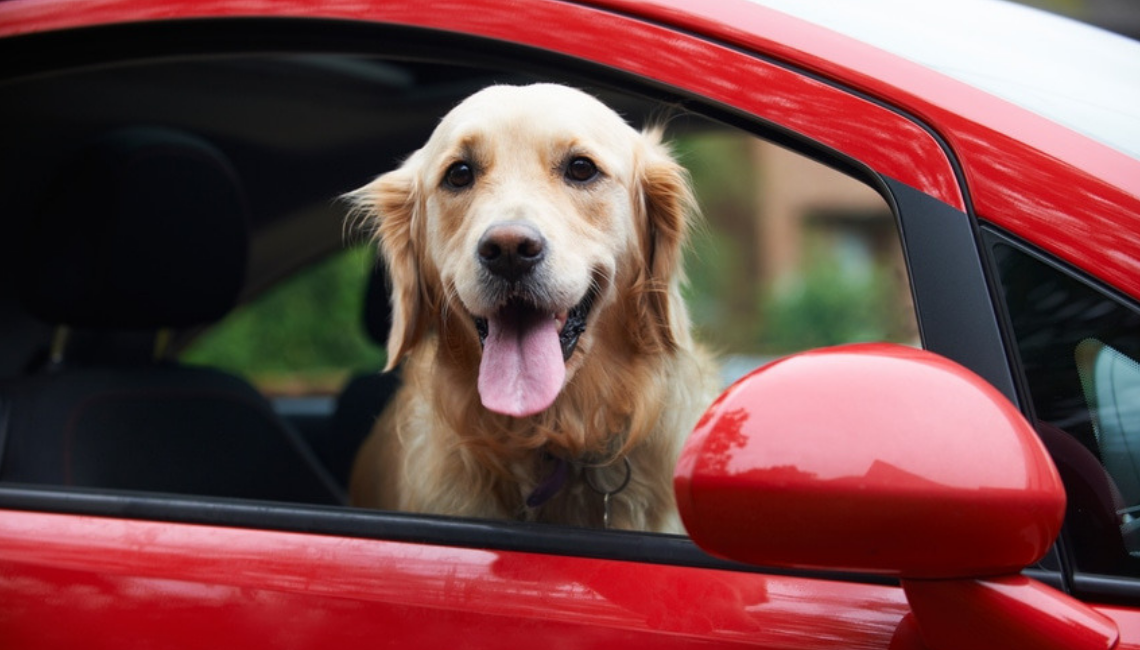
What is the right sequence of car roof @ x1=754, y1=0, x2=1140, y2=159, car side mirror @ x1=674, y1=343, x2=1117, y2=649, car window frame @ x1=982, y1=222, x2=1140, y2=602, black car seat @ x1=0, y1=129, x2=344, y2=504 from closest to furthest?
car side mirror @ x1=674, y1=343, x2=1117, y2=649 < car window frame @ x1=982, y1=222, x2=1140, y2=602 < car roof @ x1=754, y1=0, x2=1140, y2=159 < black car seat @ x1=0, y1=129, x2=344, y2=504

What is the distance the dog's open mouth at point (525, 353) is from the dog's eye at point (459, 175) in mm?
283

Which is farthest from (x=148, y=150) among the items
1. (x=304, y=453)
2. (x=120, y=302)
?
(x=304, y=453)

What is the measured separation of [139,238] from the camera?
265 cm

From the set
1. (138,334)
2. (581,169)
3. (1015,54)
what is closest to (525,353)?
(581,169)

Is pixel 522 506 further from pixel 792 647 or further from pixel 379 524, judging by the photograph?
pixel 792 647

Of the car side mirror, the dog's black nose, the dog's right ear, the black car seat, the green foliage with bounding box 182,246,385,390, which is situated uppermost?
the car side mirror

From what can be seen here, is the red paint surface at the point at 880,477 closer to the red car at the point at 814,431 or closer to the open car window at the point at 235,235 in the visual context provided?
the red car at the point at 814,431

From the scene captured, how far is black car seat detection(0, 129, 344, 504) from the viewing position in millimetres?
2527

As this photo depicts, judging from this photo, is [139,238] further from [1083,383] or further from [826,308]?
[826,308]

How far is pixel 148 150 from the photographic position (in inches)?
106

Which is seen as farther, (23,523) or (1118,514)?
(23,523)

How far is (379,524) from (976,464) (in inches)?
30.5

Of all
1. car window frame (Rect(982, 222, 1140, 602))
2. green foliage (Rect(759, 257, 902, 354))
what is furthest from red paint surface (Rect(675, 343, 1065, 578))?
green foliage (Rect(759, 257, 902, 354))

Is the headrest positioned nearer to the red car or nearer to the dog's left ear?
the red car
